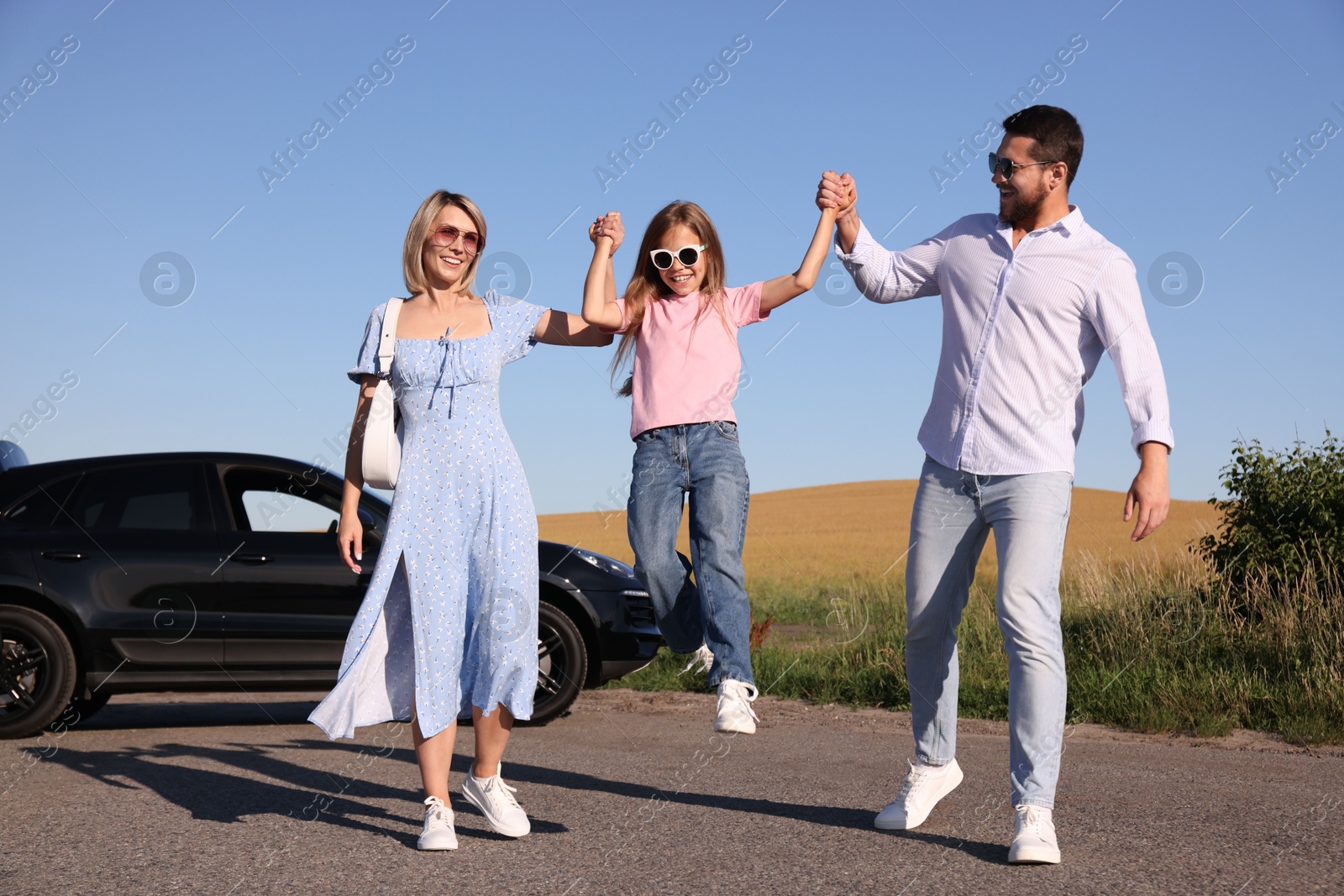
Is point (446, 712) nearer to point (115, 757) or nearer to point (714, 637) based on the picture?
point (714, 637)

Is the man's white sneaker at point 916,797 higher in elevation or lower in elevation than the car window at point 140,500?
lower

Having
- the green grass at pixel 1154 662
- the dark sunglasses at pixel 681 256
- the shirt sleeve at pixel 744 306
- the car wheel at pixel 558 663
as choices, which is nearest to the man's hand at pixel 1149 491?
the shirt sleeve at pixel 744 306

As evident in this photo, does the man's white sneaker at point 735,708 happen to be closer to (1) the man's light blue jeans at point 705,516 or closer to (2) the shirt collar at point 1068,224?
(1) the man's light blue jeans at point 705,516

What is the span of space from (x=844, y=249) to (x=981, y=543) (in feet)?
4.13

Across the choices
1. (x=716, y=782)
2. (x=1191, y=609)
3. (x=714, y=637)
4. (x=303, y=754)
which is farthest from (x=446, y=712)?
(x=1191, y=609)

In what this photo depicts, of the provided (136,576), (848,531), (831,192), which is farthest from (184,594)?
(848,531)

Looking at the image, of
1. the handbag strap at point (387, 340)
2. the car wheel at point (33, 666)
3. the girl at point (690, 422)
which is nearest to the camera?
the handbag strap at point (387, 340)

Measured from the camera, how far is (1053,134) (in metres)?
4.20

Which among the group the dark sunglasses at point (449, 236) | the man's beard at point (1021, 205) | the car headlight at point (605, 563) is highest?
the man's beard at point (1021, 205)

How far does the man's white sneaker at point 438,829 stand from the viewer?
163 inches

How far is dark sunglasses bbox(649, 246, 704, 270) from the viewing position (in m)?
4.88

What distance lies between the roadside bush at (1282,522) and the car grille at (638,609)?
5.23 metres

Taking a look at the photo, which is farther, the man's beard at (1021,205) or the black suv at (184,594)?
the black suv at (184,594)

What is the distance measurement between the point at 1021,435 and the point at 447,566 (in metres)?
2.09
